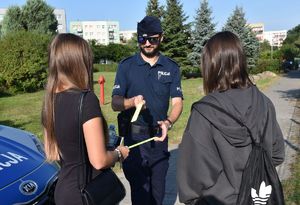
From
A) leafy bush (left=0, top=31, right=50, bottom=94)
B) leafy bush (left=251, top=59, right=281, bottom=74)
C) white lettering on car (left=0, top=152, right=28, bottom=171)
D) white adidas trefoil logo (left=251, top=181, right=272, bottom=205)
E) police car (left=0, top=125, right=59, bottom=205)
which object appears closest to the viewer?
white adidas trefoil logo (left=251, top=181, right=272, bottom=205)

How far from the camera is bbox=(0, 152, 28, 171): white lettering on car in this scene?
2866 millimetres

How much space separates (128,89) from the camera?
3561mm

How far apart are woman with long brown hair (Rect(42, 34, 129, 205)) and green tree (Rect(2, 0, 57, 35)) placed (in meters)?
42.7

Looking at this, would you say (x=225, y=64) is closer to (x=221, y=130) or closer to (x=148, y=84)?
(x=221, y=130)

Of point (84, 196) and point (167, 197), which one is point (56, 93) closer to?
point (84, 196)

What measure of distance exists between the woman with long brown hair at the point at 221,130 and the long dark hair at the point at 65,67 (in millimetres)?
564

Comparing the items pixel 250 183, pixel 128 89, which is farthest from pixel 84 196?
pixel 128 89

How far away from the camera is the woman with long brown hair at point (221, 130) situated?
7.08ft

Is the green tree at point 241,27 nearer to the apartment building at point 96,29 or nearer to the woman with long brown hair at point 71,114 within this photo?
the woman with long brown hair at point 71,114

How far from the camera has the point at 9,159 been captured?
2979 millimetres

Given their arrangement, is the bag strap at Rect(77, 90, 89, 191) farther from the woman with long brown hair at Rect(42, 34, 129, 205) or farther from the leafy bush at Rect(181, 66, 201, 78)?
the leafy bush at Rect(181, 66, 201, 78)

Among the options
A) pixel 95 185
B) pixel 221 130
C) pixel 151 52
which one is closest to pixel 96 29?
pixel 151 52

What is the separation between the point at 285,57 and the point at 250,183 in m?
45.7

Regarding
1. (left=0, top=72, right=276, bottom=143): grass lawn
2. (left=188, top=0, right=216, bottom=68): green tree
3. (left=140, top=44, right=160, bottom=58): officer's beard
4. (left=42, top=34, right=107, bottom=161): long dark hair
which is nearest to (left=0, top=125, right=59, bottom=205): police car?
(left=42, top=34, right=107, bottom=161): long dark hair
